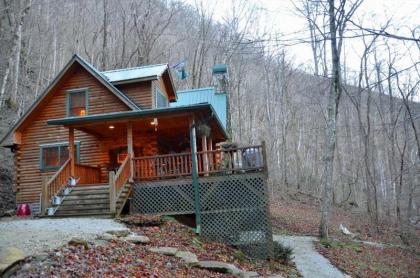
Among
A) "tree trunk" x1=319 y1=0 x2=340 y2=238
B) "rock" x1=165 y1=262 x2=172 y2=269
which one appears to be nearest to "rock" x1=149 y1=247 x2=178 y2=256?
"rock" x1=165 y1=262 x2=172 y2=269

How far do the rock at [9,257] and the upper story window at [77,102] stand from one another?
38.7ft

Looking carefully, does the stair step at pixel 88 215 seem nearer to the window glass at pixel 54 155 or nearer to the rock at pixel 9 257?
the window glass at pixel 54 155

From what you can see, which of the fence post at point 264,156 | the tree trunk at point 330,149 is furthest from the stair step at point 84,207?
the tree trunk at point 330,149

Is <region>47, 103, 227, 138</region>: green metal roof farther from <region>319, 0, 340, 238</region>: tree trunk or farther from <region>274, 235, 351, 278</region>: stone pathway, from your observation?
<region>274, 235, 351, 278</region>: stone pathway

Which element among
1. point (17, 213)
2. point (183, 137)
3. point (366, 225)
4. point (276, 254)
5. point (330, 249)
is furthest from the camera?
point (366, 225)

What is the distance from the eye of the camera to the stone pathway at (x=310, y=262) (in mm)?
10195

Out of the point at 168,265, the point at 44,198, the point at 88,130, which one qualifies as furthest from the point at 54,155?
the point at 168,265

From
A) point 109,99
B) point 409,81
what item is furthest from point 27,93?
point 409,81

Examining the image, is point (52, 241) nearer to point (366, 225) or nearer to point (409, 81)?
point (366, 225)

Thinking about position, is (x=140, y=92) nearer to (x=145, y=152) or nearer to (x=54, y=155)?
(x=145, y=152)

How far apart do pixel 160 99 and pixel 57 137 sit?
5199 millimetres

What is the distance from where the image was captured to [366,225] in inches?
892

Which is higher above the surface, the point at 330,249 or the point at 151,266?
the point at 151,266

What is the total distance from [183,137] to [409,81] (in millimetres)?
16267
